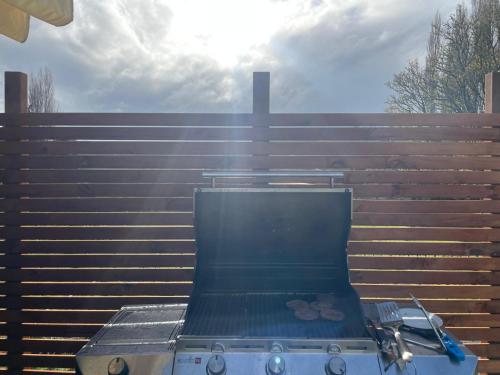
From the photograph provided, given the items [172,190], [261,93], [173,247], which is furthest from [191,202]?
[261,93]

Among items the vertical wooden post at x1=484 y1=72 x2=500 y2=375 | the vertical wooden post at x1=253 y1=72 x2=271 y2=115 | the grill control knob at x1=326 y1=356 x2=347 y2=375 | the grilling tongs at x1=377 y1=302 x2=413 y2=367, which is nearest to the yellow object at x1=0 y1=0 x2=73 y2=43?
the vertical wooden post at x1=253 y1=72 x2=271 y2=115

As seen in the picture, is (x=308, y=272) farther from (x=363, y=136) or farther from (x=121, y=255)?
(x=121, y=255)

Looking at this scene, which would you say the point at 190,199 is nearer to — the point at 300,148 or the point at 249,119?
the point at 249,119

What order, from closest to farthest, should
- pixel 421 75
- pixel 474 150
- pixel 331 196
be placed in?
pixel 331 196, pixel 474 150, pixel 421 75

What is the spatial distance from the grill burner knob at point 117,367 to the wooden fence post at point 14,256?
201 centimetres

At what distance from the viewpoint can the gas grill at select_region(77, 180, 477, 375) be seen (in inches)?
52.6

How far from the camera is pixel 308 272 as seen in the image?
1923 mm

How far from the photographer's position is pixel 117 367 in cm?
137

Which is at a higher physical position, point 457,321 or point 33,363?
point 457,321

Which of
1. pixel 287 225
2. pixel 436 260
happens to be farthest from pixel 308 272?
pixel 436 260

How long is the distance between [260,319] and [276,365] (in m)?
0.36

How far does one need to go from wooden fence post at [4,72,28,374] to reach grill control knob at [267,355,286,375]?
8.32 feet

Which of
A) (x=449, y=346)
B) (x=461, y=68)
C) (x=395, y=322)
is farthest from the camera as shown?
(x=461, y=68)

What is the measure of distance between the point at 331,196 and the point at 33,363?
9.49 feet
